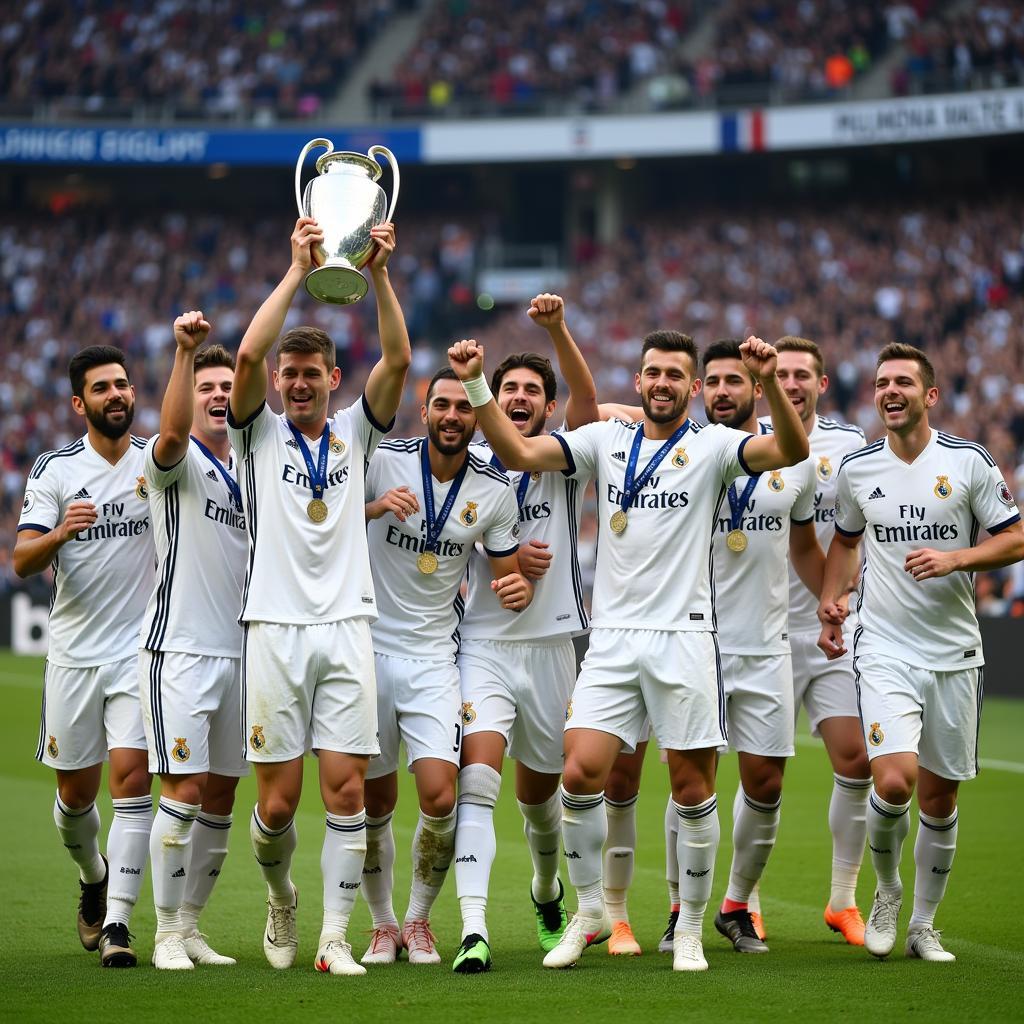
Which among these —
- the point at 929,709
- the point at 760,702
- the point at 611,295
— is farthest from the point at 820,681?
the point at 611,295

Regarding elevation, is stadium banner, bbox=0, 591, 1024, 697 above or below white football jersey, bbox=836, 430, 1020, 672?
below

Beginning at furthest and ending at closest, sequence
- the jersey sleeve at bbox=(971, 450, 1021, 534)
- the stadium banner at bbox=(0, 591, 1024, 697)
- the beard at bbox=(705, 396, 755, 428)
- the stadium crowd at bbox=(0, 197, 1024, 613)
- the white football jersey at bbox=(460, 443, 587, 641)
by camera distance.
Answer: the stadium crowd at bbox=(0, 197, 1024, 613)
the stadium banner at bbox=(0, 591, 1024, 697)
the beard at bbox=(705, 396, 755, 428)
the white football jersey at bbox=(460, 443, 587, 641)
the jersey sleeve at bbox=(971, 450, 1021, 534)

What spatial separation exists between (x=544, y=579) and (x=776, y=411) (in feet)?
4.46

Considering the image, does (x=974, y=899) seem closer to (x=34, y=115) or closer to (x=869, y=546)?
(x=869, y=546)

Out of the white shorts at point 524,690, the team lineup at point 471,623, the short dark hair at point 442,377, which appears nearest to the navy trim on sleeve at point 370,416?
the team lineup at point 471,623

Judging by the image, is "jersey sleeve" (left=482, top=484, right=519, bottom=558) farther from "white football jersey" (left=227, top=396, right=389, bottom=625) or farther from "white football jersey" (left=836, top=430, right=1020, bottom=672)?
"white football jersey" (left=836, top=430, right=1020, bottom=672)

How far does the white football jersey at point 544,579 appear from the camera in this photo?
22.1 feet

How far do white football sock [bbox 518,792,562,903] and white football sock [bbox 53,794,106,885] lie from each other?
1884 mm

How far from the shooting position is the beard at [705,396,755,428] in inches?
276

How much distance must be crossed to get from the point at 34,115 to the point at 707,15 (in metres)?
14.4

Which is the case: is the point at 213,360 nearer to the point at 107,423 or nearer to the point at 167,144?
Answer: the point at 107,423

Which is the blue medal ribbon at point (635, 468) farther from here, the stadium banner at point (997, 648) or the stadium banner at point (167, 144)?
the stadium banner at point (167, 144)

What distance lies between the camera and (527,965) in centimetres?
628

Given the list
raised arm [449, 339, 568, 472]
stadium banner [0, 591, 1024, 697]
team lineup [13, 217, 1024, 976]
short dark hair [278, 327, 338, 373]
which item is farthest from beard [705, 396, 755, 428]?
stadium banner [0, 591, 1024, 697]
